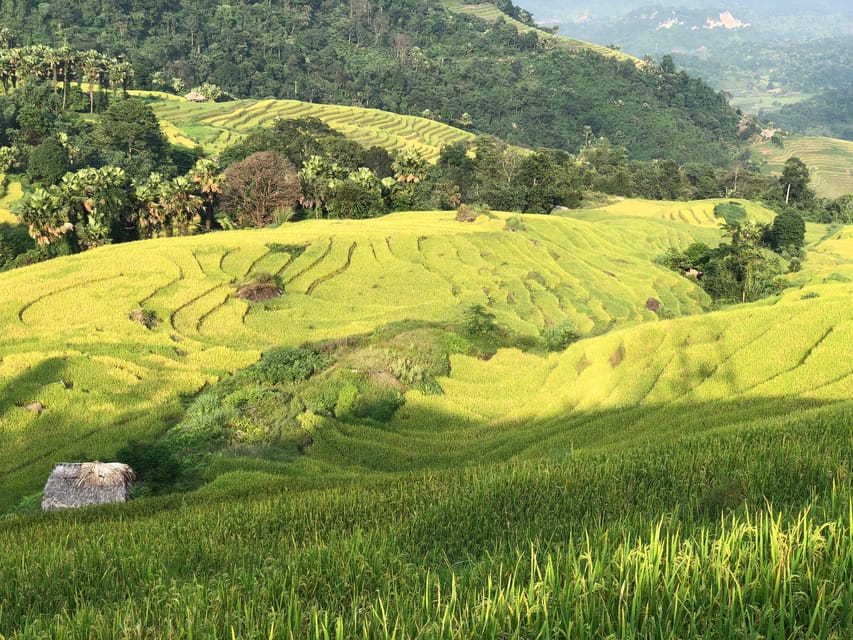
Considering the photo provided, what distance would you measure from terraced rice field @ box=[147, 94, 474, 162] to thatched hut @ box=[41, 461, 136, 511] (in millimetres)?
102305

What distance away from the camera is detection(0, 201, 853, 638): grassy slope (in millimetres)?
2797

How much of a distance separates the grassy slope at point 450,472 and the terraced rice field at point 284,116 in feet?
275

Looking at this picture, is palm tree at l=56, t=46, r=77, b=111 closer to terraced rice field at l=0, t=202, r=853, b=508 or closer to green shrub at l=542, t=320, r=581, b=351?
terraced rice field at l=0, t=202, r=853, b=508

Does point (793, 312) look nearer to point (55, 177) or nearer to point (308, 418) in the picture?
point (308, 418)

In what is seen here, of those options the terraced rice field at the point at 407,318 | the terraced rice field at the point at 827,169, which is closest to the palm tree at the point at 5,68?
the terraced rice field at the point at 407,318

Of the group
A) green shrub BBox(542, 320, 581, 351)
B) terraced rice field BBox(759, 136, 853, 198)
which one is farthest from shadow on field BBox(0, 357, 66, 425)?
terraced rice field BBox(759, 136, 853, 198)

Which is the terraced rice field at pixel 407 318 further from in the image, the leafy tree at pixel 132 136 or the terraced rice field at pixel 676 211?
the leafy tree at pixel 132 136

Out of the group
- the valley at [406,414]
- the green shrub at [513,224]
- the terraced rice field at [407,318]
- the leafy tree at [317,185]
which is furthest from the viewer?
the leafy tree at [317,185]

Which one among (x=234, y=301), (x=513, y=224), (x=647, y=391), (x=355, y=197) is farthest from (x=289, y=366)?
(x=355, y=197)

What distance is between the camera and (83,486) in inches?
523

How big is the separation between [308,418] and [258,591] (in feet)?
47.0

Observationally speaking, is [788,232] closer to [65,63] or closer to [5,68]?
[65,63]

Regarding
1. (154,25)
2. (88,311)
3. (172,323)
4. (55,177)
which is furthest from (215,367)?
(154,25)

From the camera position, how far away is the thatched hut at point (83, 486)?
13180 mm
